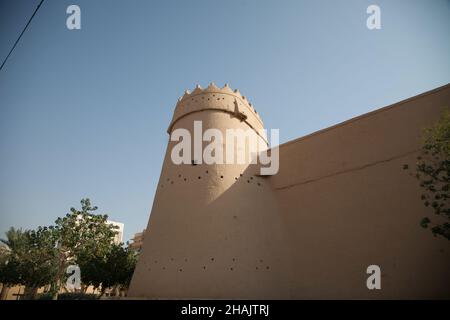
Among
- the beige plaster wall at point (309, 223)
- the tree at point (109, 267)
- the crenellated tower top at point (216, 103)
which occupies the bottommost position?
the tree at point (109, 267)

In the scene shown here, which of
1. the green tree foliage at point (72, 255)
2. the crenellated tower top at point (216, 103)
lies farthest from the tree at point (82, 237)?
the crenellated tower top at point (216, 103)

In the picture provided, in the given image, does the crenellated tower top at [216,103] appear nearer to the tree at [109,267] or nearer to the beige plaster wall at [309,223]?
the beige plaster wall at [309,223]

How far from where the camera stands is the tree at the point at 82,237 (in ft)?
60.7

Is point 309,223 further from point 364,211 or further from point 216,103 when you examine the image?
point 216,103

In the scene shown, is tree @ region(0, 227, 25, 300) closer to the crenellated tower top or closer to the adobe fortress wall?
the crenellated tower top

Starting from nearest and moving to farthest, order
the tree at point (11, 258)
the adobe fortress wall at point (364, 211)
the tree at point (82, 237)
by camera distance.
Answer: the adobe fortress wall at point (364, 211)
the tree at point (82, 237)
the tree at point (11, 258)

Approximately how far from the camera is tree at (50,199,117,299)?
18516mm

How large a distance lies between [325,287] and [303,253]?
164 centimetres

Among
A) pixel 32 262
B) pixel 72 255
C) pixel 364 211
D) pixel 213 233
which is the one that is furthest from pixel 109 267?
pixel 364 211

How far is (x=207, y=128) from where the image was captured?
14.8m

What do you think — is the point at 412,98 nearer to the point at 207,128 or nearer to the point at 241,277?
the point at 207,128

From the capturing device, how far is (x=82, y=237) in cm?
1878

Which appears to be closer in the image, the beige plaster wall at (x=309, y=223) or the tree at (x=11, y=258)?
the beige plaster wall at (x=309, y=223)

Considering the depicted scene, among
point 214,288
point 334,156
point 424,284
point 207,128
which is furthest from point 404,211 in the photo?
point 207,128
